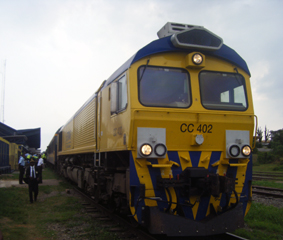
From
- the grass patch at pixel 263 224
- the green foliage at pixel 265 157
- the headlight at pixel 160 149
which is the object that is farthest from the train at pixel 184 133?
the green foliage at pixel 265 157

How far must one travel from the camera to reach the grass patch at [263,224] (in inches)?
233

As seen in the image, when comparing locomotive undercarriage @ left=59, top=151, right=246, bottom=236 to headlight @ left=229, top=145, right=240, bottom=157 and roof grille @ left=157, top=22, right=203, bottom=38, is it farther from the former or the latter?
roof grille @ left=157, top=22, right=203, bottom=38

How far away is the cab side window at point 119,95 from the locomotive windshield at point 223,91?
147cm

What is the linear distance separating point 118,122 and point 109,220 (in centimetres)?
281

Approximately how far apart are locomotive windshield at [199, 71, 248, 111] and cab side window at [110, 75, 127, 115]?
1.47m

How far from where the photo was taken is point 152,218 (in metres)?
4.88

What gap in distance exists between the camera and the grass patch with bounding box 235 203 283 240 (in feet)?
19.5

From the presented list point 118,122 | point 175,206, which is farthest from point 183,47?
point 175,206

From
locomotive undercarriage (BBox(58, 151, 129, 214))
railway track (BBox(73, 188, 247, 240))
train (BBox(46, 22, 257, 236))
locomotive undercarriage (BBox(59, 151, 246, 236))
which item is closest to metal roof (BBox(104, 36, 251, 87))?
train (BBox(46, 22, 257, 236))

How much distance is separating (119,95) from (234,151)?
242 centimetres

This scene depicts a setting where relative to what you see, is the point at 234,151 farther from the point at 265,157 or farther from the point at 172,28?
the point at 265,157

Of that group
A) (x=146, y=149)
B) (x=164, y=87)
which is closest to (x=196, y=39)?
(x=164, y=87)

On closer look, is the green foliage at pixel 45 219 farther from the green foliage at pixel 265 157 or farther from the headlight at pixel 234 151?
the green foliage at pixel 265 157

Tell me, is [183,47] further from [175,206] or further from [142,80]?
[175,206]
